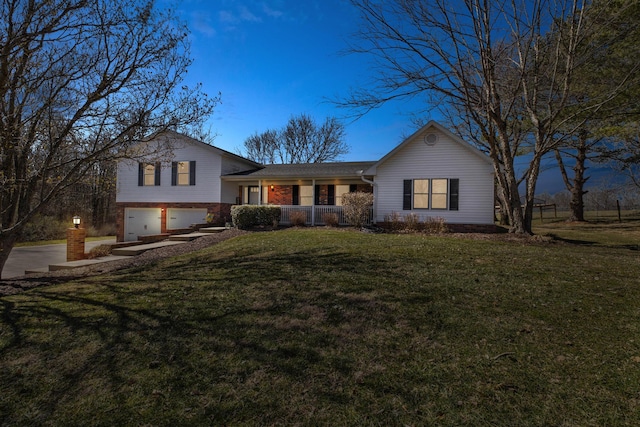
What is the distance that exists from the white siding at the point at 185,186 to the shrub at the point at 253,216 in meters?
2.82

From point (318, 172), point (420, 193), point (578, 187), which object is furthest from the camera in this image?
point (578, 187)

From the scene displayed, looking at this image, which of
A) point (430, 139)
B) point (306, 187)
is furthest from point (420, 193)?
point (306, 187)

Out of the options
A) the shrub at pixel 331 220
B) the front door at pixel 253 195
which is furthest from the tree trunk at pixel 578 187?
the front door at pixel 253 195

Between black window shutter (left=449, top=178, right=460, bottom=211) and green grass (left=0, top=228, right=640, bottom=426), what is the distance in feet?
28.1

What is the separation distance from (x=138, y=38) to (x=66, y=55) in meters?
1.52

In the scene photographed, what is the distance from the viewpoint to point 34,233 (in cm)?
1984

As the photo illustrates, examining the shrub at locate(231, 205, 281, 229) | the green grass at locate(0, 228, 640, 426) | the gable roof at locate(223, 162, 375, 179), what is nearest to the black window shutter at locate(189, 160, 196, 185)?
the gable roof at locate(223, 162, 375, 179)

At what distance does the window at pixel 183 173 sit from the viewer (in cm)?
1822

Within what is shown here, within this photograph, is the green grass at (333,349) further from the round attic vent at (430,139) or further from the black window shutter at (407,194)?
the round attic vent at (430,139)

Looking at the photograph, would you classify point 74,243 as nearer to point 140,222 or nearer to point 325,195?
point 140,222

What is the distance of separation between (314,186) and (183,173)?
7.57 meters

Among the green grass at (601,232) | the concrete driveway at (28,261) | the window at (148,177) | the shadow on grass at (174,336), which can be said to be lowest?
the concrete driveway at (28,261)

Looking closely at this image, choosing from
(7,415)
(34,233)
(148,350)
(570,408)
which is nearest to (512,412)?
(570,408)

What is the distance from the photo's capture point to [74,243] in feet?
35.9
